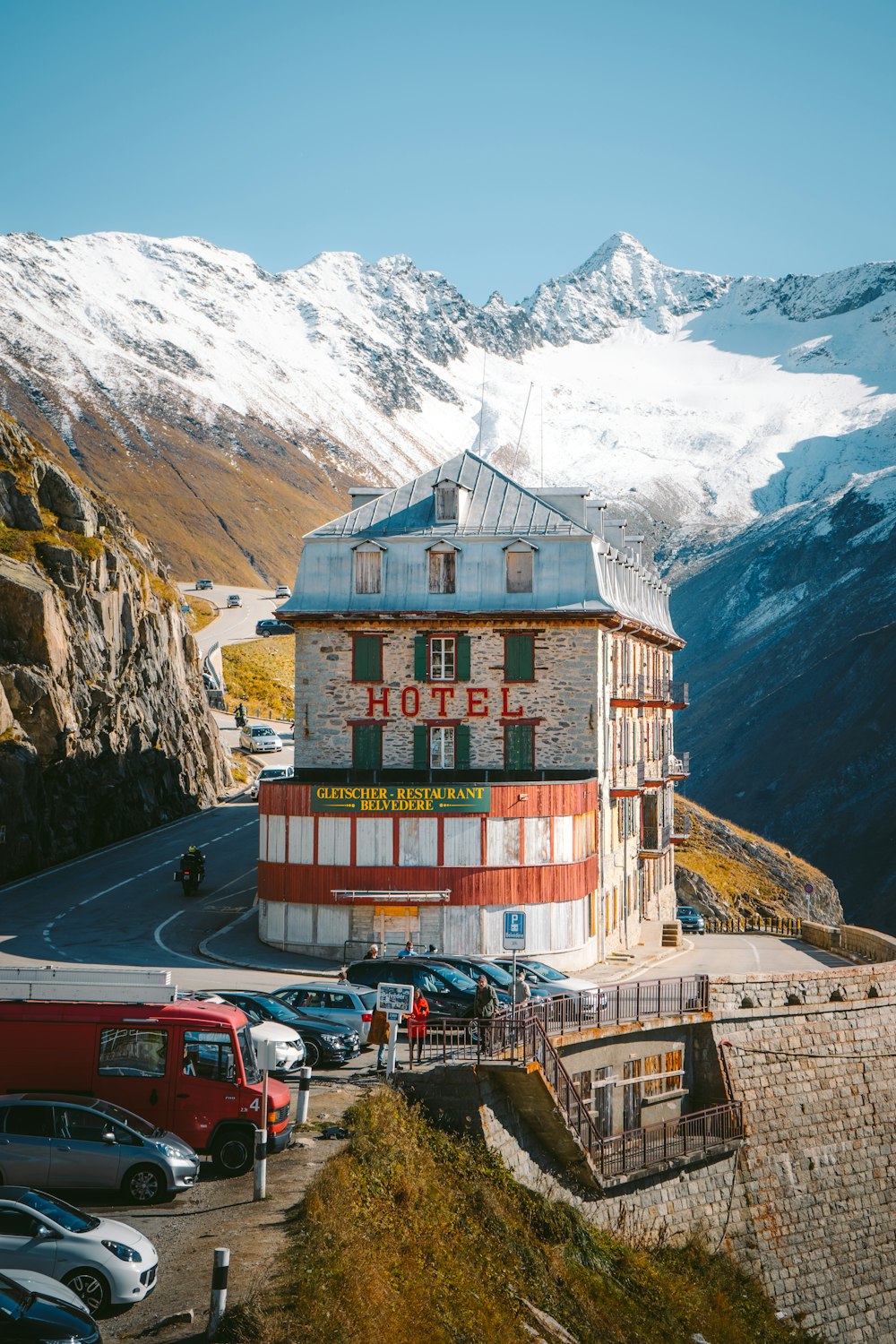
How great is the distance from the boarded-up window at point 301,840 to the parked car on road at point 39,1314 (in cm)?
2837

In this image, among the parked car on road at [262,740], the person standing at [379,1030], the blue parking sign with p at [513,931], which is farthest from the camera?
the parked car on road at [262,740]

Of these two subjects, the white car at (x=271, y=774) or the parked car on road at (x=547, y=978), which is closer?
the parked car on road at (x=547, y=978)

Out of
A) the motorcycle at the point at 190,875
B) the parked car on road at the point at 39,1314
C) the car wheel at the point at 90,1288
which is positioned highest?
the motorcycle at the point at 190,875

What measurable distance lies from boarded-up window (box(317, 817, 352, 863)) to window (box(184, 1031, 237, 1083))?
21270 mm

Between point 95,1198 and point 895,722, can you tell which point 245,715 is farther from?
point 95,1198

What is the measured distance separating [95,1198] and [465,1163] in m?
7.24

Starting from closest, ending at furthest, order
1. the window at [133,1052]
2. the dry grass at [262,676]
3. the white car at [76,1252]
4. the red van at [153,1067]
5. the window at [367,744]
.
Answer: the white car at [76,1252] < the red van at [153,1067] < the window at [133,1052] < the window at [367,744] < the dry grass at [262,676]

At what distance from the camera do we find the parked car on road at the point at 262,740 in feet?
281

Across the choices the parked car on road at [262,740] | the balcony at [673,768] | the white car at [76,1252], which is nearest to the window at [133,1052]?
the white car at [76,1252]

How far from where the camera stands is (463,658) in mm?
49031

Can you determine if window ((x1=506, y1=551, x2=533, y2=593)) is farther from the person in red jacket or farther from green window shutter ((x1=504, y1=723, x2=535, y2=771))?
the person in red jacket

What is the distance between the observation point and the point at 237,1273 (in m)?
18.2

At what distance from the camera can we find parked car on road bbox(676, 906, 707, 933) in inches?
2419

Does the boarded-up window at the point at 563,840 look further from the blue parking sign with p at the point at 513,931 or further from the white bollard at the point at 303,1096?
the white bollard at the point at 303,1096
